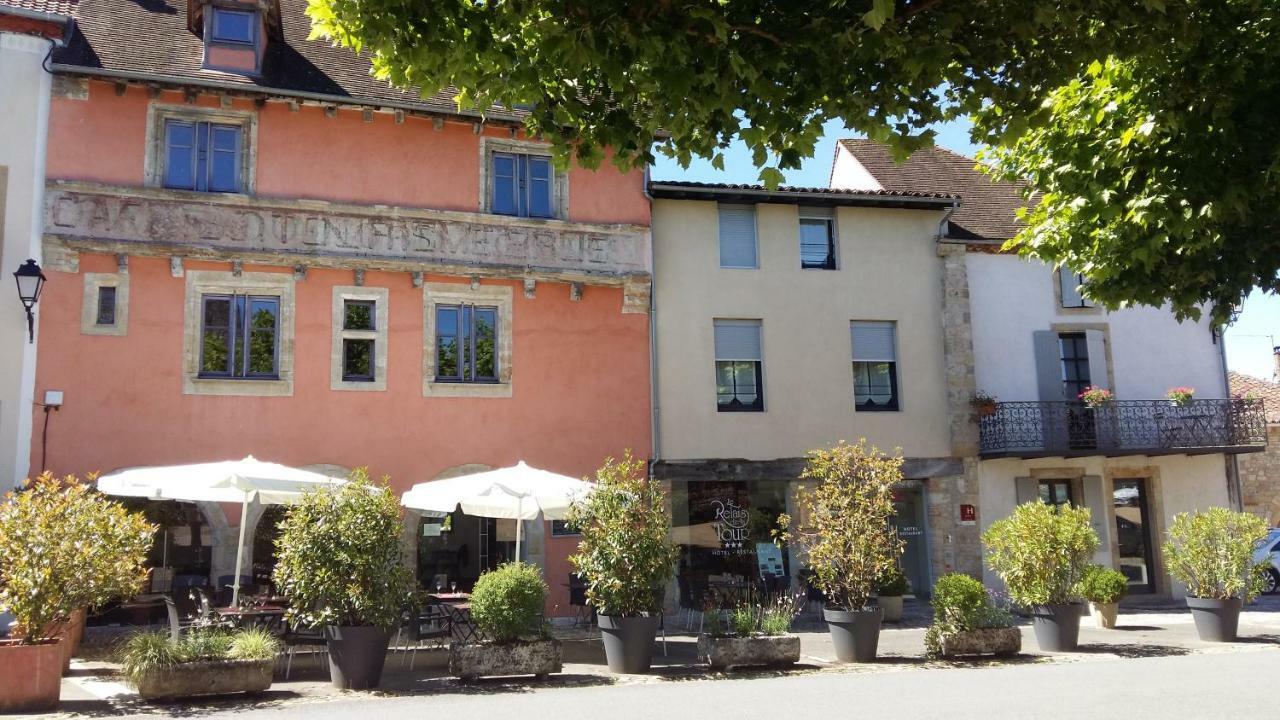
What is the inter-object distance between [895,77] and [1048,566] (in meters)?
9.00

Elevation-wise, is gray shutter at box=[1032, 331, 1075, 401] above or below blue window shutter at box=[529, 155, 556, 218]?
below

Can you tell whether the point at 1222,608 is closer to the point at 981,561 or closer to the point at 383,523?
the point at 981,561

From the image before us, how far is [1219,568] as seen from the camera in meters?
14.1

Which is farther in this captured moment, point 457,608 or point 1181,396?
point 1181,396

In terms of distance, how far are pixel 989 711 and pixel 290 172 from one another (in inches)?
500

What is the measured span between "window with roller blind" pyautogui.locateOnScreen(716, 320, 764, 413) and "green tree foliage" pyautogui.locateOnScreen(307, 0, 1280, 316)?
11.0m

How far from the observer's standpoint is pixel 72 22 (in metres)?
15.9

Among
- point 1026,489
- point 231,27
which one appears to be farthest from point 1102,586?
point 231,27

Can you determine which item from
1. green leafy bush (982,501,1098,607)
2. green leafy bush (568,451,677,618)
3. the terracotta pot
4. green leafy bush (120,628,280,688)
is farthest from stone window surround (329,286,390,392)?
green leafy bush (982,501,1098,607)

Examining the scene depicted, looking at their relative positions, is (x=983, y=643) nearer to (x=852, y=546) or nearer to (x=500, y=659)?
(x=852, y=546)

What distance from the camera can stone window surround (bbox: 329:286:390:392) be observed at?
53.4 ft

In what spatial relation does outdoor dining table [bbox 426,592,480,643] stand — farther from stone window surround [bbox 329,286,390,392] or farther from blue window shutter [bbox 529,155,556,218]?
blue window shutter [bbox 529,155,556,218]

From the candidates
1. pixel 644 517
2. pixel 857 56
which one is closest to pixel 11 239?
pixel 644 517

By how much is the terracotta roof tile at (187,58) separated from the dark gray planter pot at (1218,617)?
12.6 metres
